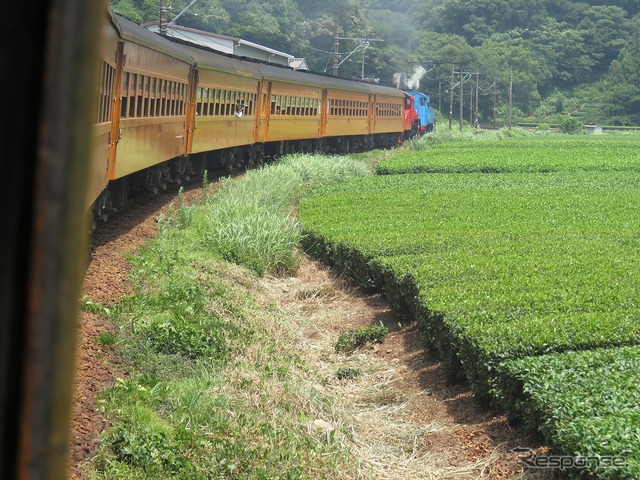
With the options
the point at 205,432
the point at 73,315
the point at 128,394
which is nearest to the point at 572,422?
the point at 205,432

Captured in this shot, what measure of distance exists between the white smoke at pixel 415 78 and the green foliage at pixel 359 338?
73941 mm

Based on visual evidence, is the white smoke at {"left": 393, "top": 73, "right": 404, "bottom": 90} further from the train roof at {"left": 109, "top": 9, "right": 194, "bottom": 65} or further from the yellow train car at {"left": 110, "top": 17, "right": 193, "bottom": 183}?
the train roof at {"left": 109, "top": 9, "right": 194, "bottom": 65}

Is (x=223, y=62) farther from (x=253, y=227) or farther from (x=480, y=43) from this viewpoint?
(x=480, y=43)

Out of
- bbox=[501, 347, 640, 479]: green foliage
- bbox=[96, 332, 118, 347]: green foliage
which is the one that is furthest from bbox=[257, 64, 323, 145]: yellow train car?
bbox=[501, 347, 640, 479]: green foliage

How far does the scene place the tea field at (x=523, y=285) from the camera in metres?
5.88

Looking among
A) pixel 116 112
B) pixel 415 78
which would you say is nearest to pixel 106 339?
pixel 116 112

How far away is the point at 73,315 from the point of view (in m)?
0.67

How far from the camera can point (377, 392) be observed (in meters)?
8.34

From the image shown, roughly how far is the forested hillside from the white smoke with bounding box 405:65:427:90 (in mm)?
321

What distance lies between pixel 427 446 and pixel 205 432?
1.80m

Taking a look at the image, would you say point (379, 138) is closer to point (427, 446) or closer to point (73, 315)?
point (427, 446)

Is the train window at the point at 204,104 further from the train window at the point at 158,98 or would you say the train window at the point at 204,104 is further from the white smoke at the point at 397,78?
the white smoke at the point at 397,78

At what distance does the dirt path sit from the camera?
632 centimetres

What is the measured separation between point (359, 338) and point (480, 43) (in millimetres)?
108214
